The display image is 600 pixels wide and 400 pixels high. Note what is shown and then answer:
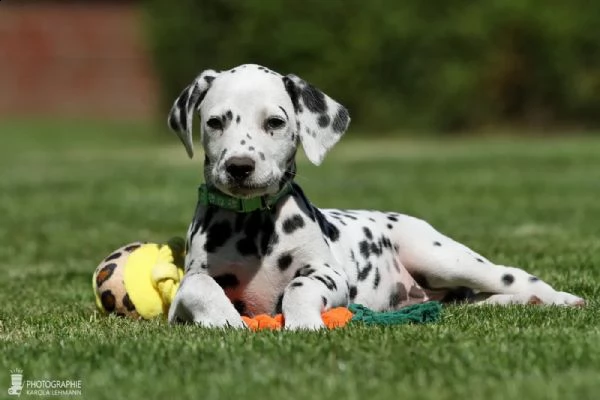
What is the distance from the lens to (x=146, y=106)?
48.1 metres

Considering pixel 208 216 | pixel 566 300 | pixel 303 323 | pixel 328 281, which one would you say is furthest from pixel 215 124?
pixel 566 300

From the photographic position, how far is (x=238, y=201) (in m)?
6.89

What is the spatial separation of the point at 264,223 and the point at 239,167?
21.2 inches

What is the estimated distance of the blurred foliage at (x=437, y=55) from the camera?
30984mm

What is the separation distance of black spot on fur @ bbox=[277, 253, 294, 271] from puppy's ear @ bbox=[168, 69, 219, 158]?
868mm

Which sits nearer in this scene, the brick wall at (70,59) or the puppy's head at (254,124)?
the puppy's head at (254,124)

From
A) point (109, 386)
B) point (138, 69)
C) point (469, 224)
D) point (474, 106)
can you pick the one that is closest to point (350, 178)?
point (469, 224)

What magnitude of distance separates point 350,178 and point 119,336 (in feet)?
46.8

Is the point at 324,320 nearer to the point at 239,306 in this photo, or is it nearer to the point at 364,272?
the point at 239,306

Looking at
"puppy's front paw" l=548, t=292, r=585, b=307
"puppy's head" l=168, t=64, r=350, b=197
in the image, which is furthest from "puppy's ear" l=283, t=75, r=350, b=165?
"puppy's front paw" l=548, t=292, r=585, b=307

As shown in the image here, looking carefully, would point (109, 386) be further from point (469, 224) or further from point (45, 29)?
point (45, 29)

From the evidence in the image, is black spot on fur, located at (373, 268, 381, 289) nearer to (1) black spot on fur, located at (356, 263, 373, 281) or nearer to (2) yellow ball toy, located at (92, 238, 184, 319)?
(1) black spot on fur, located at (356, 263, 373, 281)

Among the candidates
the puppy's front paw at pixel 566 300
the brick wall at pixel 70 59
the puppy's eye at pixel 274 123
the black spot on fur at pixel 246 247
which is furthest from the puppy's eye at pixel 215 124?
the brick wall at pixel 70 59

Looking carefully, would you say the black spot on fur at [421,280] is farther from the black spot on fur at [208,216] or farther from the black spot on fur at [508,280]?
the black spot on fur at [208,216]
